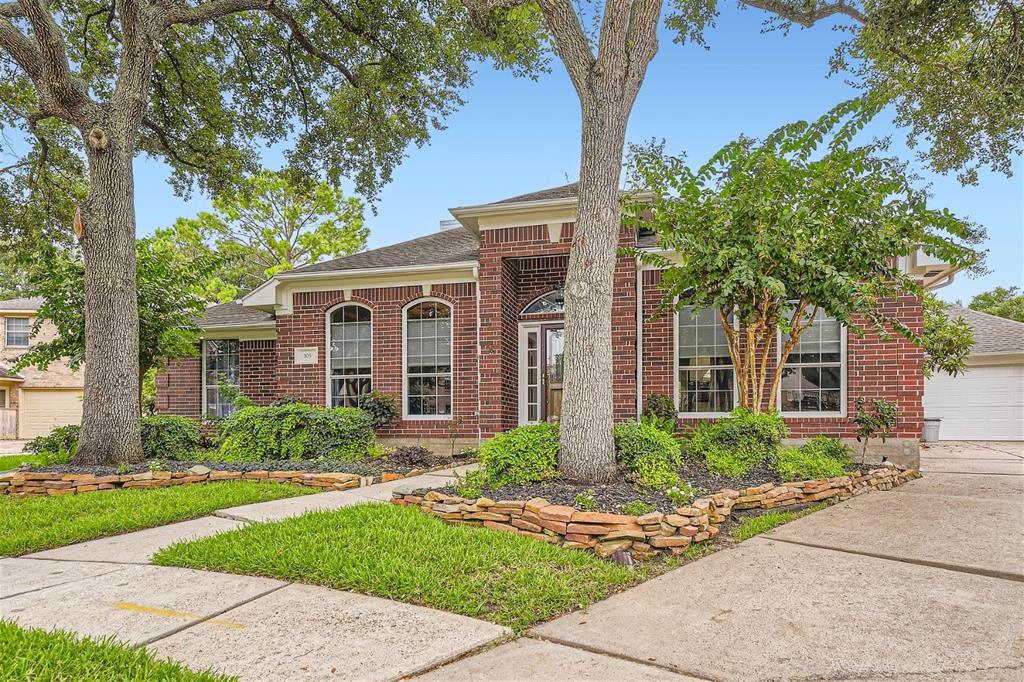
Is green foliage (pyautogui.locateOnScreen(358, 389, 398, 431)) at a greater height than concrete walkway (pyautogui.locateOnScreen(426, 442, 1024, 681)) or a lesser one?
greater

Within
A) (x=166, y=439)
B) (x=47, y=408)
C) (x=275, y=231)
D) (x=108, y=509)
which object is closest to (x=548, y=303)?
(x=166, y=439)

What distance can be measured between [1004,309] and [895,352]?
20.7 meters

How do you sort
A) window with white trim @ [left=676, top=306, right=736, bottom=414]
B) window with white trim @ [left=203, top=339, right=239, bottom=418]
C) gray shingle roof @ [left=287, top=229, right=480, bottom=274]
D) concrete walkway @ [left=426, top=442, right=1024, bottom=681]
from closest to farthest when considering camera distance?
concrete walkway @ [left=426, top=442, right=1024, bottom=681] → window with white trim @ [left=676, top=306, right=736, bottom=414] → gray shingle roof @ [left=287, top=229, right=480, bottom=274] → window with white trim @ [left=203, top=339, right=239, bottom=418]

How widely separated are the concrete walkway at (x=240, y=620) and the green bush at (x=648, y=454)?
2.65 metres

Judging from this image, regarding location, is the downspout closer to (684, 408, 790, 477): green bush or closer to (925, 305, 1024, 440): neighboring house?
(684, 408, 790, 477): green bush

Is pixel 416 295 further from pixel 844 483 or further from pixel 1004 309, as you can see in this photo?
pixel 1004 309

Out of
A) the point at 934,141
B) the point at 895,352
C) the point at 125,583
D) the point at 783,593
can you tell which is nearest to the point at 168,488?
the point at 125,583

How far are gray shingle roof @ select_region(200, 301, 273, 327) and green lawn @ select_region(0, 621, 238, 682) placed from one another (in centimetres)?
1067

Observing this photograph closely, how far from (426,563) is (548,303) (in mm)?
7369

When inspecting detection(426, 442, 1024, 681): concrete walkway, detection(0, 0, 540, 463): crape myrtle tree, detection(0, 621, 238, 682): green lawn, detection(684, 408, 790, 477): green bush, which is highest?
detection(0, 0, 540, 463): crape myrtle tree

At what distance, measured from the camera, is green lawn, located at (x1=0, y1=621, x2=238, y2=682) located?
2418 millimetres

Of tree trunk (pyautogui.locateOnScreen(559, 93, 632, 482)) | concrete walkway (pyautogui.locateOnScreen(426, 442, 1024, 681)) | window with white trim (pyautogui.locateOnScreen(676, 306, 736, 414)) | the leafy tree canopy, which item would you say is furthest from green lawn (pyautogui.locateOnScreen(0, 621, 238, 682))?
the leafy tree canopy

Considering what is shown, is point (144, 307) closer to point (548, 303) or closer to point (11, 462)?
point (11, 462)

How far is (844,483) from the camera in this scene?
6320 millimetres
